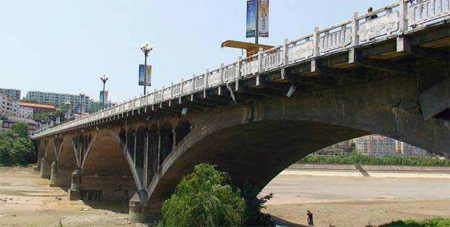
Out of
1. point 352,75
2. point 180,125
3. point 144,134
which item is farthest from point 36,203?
point 352,75

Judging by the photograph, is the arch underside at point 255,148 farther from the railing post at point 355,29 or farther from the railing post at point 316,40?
the railing post at point 355,29

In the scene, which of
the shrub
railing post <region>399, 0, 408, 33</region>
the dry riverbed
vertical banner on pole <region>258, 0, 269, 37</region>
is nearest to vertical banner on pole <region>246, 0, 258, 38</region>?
vertical banner on pole <region>258, 0, 269, 37</region>

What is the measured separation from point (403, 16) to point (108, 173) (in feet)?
172

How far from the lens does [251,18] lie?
76.0 ft

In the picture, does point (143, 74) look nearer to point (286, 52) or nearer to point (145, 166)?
point (145, 166)

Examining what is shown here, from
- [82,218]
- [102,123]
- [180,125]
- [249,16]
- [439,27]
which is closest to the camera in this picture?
[439,27]

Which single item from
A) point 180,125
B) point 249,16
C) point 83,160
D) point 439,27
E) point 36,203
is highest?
point 249,16

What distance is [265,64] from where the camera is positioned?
19.2 meters

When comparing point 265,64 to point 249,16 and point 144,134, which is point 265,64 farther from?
point 144,134

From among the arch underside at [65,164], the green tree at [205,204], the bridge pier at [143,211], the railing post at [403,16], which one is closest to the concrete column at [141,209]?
Result: the bridge pier at [143,211]

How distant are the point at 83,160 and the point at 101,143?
20.7ft

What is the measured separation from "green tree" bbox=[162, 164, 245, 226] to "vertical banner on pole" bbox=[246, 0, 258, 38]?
7162 mm

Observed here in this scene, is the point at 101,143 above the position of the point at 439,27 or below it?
below

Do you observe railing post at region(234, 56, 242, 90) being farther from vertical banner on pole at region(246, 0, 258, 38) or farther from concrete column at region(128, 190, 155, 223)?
concrete column at region(128, 190, 155, 223)
